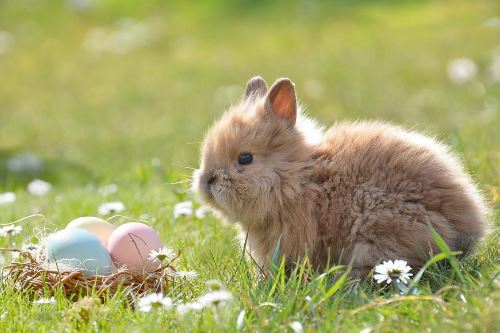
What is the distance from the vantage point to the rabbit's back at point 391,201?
325cm

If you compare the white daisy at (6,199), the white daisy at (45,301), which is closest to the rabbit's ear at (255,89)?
the white daisy at (45,301)

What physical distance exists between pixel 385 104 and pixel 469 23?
5.54 meters

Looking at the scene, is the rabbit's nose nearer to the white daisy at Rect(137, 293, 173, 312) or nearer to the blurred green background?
the white daisy at Rect(137, 293, 173, 312)

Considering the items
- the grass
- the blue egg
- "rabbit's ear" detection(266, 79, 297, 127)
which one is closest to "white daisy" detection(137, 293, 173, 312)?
the grass

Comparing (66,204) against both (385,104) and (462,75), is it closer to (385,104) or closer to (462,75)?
(385,104)

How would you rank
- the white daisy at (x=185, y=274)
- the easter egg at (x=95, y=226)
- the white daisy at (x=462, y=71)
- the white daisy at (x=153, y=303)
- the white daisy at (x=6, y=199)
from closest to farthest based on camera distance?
the white daisy at (x=153, y=303) < the white daisy at (x=185, y=274) < the easter egg at (x=95, y=226) < the white daisy at (x=6, y=199) < the white daisy at (x=462, y=71)

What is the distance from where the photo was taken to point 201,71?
41.7 feet

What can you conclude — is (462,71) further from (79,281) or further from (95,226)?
(79,281)

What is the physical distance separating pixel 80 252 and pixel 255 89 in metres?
1.31

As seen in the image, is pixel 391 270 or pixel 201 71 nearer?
pixel 391 270

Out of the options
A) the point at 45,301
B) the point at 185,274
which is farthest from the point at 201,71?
the point at 45,301

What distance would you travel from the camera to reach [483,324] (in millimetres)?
2260

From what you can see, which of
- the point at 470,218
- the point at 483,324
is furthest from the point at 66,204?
the point at 483,324

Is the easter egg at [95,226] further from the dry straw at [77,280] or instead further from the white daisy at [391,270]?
the white daisy at [391,270]
